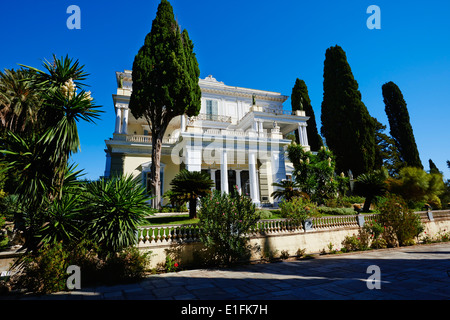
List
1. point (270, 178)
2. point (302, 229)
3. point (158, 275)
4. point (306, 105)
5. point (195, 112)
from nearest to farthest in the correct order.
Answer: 1. point (158, 275)
2. point (302, 229)
3. point (195, 112)
4. point (270, 178)
5. point (306, 105)

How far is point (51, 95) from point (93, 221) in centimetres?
374

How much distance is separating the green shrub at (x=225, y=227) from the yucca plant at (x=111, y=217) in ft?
7.64

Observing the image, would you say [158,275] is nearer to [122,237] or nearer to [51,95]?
[122,237]

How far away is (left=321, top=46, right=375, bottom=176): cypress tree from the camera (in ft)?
77.2

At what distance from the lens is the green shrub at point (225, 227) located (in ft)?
24.4

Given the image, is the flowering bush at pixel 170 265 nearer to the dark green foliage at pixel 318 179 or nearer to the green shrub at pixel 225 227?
the green shrub at pixel 225 227

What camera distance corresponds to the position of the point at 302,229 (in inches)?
387

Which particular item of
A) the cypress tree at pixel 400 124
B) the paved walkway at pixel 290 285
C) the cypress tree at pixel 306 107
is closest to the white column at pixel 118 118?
the paved walkway at pixel 290 285

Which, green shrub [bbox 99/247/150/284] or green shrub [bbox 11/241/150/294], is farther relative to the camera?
green shrub [bbox 99/247/150/284]

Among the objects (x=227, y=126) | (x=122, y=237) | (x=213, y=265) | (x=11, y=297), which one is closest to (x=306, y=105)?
(x=227, y=126)

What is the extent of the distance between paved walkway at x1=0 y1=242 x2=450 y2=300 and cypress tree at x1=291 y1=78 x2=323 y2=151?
79.2 feet
